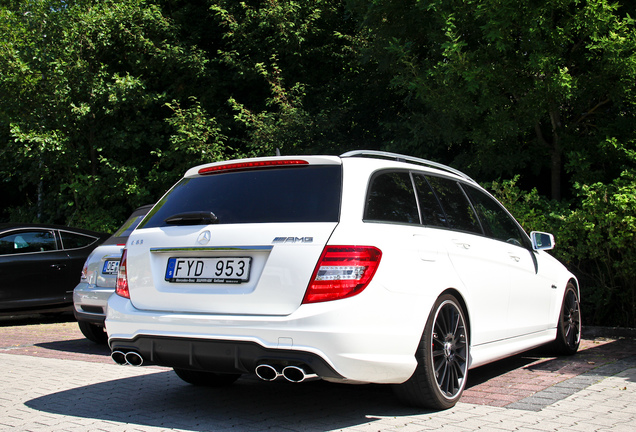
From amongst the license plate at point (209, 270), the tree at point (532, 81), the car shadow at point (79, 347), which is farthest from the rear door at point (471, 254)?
the tree at point (532, 81)

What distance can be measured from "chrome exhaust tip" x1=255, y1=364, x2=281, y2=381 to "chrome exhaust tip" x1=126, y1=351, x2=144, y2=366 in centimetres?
96

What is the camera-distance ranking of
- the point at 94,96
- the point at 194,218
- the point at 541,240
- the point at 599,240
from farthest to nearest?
the point at 94,96 < the point at 599,240 < the point at 541,240 < the point at 194,218

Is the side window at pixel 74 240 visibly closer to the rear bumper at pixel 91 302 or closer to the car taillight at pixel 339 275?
the rear bumper at pixel 91 302

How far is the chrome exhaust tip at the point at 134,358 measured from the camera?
446 cm

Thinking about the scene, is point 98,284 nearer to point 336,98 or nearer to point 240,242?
point 240,242

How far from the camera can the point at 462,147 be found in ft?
43.0

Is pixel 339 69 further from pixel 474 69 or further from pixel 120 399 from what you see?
pixel 120 399

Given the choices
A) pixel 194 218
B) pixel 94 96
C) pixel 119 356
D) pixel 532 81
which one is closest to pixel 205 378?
pixel 119 356

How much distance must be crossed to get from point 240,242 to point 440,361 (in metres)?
1.64

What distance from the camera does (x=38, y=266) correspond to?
35.2 feet

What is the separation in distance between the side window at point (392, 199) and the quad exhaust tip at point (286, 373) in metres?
1.05

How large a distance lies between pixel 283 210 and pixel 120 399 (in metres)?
2.24

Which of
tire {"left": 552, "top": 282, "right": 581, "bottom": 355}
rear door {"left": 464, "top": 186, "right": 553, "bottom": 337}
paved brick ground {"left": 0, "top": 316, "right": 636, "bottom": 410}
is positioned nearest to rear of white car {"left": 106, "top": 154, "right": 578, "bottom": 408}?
paved brick ground {"left": 0, "top": 316, "right": 636, "bottom": 410}

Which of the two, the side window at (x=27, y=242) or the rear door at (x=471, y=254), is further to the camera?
the side window at (x=27, y=242)
